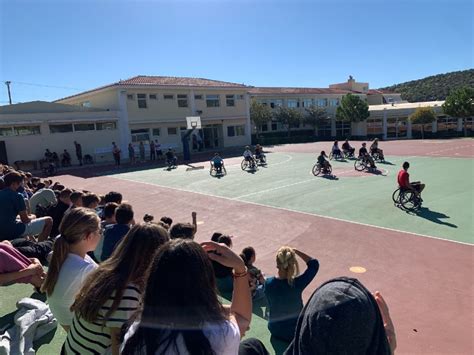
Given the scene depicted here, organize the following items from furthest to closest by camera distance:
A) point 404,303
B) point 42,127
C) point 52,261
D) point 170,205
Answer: point 42,127, point 170,205, point 404,303, point 52,261

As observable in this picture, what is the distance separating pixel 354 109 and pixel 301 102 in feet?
26.6

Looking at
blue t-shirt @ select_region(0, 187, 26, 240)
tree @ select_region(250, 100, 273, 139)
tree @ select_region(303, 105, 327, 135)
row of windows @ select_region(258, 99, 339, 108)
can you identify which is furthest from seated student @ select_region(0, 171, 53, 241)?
tree @ select_region(303, 105, 327, 135)

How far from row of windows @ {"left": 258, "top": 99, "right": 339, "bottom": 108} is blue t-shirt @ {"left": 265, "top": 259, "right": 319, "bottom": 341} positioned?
46.0m

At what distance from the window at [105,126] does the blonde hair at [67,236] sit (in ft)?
95.7

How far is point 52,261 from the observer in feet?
10.2

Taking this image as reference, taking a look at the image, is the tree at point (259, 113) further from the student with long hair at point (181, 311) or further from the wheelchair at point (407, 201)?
the student with long hair at point (181, 311)

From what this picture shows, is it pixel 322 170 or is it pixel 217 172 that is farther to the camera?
pixel 217 172

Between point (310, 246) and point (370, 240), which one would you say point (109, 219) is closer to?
point (310, 246)

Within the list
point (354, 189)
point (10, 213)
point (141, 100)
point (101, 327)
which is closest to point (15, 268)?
point (10, 213)

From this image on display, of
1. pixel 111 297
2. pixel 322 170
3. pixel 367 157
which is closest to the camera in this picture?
pixel 111 297

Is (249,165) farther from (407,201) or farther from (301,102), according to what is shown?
(301,102)

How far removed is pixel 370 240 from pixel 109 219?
223 inches

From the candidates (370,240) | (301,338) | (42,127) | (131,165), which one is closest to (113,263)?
(301,338)

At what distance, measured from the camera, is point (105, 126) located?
31.0 m
